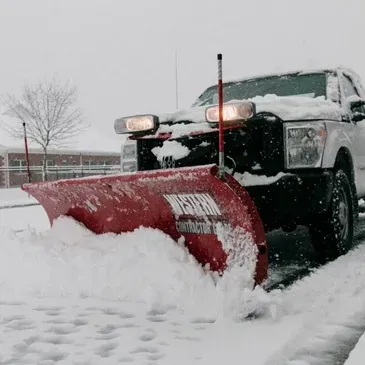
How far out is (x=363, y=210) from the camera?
6.05 metres

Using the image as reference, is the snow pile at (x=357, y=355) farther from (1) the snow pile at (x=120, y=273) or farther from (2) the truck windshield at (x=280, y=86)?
(2) the truck windshield at (x=280, y=86)

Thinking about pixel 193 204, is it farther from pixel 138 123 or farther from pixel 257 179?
pixel 138 123

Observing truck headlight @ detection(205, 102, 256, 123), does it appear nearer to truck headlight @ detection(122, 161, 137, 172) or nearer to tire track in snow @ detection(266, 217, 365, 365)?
tire track in snow @ detection(266, 217, 365, 365)

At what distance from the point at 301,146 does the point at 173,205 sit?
1123 mm

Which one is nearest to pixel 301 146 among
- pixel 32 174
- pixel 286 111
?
pixel 286 111

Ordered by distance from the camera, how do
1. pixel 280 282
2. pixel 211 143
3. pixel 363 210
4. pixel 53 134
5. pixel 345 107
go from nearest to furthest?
1. pixel 280 282
2. pixel 211 143
3. pixel 345 107
4. pixel 363 210
5. pixel 53 134

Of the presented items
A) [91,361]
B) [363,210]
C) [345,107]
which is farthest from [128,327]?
[363,210]

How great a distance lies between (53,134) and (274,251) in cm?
2474

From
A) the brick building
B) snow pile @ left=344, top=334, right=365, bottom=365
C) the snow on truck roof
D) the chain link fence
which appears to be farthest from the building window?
snow pile @ left=344, top=334, right=365, bottom=365

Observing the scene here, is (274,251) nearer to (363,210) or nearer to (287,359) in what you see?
(363,210)

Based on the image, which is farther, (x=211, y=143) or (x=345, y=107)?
(x=345, y=107)

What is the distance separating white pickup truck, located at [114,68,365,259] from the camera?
3773 millimetres

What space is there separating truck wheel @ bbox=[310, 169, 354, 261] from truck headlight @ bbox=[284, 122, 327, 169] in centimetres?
37

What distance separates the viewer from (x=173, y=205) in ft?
11.7
